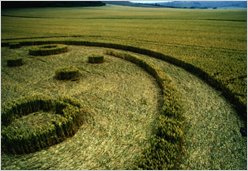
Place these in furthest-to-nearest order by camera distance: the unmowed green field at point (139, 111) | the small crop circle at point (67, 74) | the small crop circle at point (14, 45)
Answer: the small crop circle at point (14, 45) < the small crop circle at point (67, 74) < the unmowed green field at point (139, 111)

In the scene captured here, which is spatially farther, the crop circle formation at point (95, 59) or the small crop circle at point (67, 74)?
the crop circle formation at point (95, 59)

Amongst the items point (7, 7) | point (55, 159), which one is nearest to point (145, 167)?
point (55, 159)

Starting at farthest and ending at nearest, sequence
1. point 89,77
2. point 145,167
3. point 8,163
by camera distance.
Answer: point 89,77 < point 8,163 < point 145,167

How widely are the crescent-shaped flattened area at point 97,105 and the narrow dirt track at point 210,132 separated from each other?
175cm

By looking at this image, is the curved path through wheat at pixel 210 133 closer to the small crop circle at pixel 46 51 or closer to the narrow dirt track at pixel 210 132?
the narrow dirt track at pixel 210 132

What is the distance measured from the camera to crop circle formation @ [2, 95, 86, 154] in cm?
1060

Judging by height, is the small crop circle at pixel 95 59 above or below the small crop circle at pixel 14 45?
above

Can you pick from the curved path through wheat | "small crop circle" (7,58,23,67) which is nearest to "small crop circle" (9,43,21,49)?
"small crop circle" (7,58,23,67)

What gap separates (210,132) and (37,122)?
763 centimetres

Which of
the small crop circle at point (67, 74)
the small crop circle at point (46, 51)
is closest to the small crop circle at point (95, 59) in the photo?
the small crop circle at point (67, 74)

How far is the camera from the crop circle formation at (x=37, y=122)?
34.8ft

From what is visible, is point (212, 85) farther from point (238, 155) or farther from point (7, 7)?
point (7, 7)

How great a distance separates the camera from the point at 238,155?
10297 mm

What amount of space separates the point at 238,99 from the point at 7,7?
13353 cm
